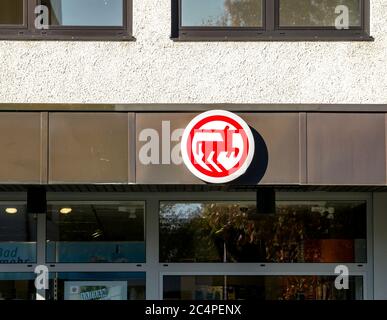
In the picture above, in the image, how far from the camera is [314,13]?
654cm

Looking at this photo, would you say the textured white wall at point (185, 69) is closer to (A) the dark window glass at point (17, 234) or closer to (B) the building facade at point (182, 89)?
(B) the building facade at point (182, 89)

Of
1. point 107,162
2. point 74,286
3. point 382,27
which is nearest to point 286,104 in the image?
point 382,27

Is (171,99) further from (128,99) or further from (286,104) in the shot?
(286,104)

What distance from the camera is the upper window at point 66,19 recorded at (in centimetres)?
637

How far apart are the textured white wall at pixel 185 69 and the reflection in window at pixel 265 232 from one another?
169cm

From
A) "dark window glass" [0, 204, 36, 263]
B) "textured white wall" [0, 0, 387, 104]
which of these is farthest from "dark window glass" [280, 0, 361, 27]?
"dark window glass" [0, 204, 36, 263]

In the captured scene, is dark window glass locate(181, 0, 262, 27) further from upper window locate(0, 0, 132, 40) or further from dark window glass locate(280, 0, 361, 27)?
upper window locate(0, 0, 132, 40)

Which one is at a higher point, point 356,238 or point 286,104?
point 286,104

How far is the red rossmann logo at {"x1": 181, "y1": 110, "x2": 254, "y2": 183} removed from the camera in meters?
6.01

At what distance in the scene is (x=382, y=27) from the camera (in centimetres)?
636

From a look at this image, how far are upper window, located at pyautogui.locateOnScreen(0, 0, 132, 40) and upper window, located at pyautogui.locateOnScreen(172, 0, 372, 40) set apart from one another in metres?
0.51

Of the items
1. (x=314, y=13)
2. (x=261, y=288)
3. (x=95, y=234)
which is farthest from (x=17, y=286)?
(x=314, y=13)

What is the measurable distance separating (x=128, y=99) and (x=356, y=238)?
9.95ft
